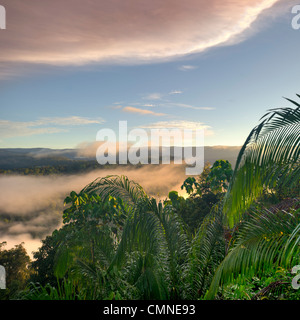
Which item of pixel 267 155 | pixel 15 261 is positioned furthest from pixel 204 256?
pixel 15 261

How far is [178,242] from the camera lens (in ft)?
18.3

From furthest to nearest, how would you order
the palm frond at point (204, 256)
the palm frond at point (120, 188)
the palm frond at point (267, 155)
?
the palm frond at point (120, 188) → the palm frond at point (204, 256) → the palm frond at point (267, 155)

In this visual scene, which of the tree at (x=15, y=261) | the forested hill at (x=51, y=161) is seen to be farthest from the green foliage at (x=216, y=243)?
the forested hill at (x=51, y=161)

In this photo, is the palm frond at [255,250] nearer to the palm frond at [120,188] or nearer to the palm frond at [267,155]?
the palm frond at [267,155]

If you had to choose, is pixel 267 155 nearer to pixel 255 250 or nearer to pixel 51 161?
pixel 255 250

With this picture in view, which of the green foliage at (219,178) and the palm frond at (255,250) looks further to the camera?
the green foliage at (219,178)

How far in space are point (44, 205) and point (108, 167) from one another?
45.2 meters

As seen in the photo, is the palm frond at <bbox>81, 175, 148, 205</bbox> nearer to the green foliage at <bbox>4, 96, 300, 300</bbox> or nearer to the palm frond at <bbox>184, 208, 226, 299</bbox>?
the green foliage at <bbox>4, 96, 300, 300</bbox>

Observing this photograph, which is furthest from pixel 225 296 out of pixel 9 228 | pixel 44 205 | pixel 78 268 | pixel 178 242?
pixel 44 205

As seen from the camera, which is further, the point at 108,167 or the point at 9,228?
the point at 9,228

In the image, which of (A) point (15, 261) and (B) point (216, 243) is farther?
(A) point (15, 261)

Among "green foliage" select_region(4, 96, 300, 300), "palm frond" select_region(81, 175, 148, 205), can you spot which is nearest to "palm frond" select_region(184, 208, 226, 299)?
"green foliage" select_region(4, 96, 300, 300)
